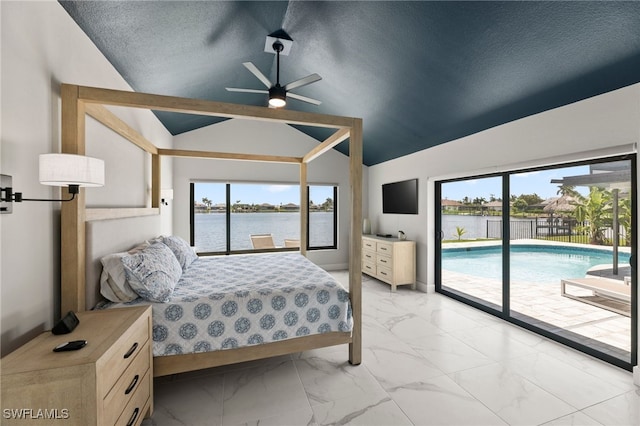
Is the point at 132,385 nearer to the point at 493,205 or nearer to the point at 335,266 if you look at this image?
the point at 493,205

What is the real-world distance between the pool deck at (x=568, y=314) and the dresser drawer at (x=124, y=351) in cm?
379

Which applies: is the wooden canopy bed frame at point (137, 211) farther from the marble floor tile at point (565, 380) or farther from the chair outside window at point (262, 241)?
the chair outside window at point (262, 241)

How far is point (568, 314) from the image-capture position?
297cm

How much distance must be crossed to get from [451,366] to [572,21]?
110 inches

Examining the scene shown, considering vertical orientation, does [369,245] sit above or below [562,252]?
below

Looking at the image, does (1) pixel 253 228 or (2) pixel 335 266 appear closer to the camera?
(1) pixel 253 228

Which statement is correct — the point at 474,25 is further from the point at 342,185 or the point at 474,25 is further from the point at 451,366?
the point at 342,185

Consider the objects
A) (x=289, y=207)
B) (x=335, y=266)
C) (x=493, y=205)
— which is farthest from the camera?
(x=335, y=266)

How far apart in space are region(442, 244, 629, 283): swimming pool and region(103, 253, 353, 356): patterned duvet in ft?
7.75

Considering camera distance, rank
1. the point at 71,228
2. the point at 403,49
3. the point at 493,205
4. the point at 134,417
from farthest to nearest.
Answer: the point at 493,205, the point at 403,49, the point at 71,228, the point at 134,417

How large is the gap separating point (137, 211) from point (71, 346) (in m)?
2.05

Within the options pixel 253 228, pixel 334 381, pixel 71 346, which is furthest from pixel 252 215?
pixel 71 346

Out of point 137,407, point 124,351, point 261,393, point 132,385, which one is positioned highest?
point 124,351

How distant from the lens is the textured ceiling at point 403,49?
2.02 meters
